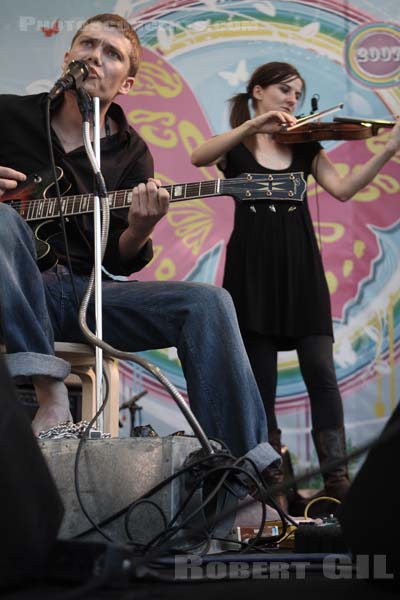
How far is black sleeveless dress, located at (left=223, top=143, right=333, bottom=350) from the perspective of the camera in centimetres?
252

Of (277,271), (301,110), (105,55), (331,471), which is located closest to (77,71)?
(105,55)

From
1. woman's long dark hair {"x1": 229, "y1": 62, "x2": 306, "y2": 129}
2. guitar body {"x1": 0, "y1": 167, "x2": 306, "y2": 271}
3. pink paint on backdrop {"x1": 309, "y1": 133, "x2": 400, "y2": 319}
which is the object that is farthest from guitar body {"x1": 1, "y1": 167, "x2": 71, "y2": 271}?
pink paint on backdrop {"x1": 309, "y1": 133, "x2": 400, "y2": 319}

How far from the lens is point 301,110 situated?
10.5ft

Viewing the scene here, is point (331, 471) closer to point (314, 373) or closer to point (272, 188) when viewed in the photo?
point (314, 373)

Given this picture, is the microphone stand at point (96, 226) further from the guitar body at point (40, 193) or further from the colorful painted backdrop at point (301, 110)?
the colorful painted backdrop at point (301, 110)

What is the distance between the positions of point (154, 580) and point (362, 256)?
7.92 ft

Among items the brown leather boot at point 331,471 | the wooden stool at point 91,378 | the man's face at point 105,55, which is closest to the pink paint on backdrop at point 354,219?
the brown leather boot at point 331,471

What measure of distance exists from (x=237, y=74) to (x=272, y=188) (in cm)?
155

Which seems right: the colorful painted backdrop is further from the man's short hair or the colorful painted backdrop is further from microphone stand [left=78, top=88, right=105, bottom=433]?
microphone stand [left=78, top=88, right=105, bottom=433]

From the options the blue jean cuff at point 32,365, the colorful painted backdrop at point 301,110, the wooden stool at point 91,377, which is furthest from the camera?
the colorful painted backdrop at point 301,110

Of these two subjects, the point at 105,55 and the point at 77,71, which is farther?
the point at 105,55

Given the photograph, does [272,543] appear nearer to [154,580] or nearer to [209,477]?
[209,477]

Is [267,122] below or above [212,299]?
above

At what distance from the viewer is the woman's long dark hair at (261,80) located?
9.16 feet
